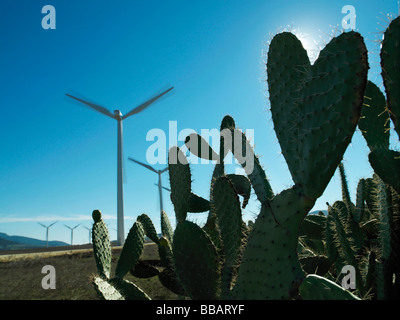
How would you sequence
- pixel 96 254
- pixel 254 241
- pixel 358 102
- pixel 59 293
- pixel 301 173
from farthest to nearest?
pixel 59 293
pixel 96 254
pixel 254 241
pixel 301 173
pixel 358 102

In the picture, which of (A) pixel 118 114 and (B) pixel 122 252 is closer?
(B) pixel 122 252

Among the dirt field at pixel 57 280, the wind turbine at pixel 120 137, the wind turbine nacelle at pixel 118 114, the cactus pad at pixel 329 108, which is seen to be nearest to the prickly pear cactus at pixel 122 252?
the cactus pad at pixel 329 108

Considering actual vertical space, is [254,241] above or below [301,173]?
below

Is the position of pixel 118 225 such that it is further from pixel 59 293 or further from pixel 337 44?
pixel 337 44

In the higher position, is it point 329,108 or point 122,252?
point 329,108

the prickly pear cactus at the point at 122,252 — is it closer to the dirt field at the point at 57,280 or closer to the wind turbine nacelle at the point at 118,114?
the dirt field at the point at 57,280

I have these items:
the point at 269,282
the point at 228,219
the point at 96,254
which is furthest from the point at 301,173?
the point at 96,254

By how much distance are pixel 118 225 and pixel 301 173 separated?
3531 cm

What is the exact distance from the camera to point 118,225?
35188 mm

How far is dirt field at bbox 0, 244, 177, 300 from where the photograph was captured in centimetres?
1603

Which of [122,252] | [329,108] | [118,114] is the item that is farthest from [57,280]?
[329,108]

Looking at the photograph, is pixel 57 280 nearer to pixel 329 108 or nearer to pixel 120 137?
pixel 120 137

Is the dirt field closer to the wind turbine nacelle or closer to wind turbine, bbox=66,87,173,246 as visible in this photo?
wind turbine, bbox=66,87,173,246

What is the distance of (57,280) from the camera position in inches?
808
